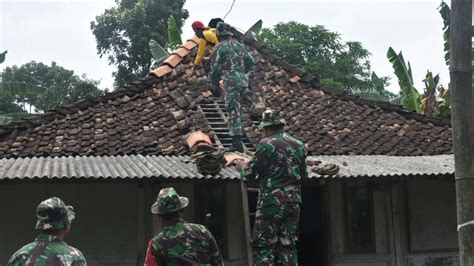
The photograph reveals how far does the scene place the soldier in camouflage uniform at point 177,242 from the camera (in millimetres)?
4059

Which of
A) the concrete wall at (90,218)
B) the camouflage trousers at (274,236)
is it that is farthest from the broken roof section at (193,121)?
Answer: the camouflage trousers at (274,236)

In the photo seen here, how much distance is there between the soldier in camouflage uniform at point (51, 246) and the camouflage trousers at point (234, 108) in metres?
4.66

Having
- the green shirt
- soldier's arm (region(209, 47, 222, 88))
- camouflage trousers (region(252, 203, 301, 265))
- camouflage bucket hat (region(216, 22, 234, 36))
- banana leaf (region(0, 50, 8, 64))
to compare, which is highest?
banana leaf (region(0, 50, 8, 64))

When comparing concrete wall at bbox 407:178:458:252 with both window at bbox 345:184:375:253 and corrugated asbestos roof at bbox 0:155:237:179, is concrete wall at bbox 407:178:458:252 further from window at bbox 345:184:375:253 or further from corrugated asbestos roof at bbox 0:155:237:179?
corrugated asbestos roof at bbox 0:155:237:179

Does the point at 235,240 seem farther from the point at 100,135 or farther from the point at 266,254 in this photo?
the point at 266,254

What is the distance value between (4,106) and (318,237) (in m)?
28.0

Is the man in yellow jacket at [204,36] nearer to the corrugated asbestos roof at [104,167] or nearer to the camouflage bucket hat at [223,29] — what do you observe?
the camouflage bucket hat at [223,29]

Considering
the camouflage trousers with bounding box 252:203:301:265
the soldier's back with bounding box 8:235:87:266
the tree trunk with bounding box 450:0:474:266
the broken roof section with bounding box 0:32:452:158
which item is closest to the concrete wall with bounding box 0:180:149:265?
the broken roof section with bounding box 0:32:452:158

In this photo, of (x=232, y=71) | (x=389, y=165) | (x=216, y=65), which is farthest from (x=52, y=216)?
(x=389, y=165)

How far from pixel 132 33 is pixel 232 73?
17.0 metres

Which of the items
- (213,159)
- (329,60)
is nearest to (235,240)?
(213,159)

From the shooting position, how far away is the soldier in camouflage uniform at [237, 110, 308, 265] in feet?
18.4

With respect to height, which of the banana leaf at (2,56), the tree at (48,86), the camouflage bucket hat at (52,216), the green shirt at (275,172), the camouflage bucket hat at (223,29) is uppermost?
the tree at (48,86)

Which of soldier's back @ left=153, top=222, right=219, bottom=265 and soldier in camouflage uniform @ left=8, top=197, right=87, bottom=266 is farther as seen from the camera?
soldier's back @ left=153, top=222, right=219, bottom=265
